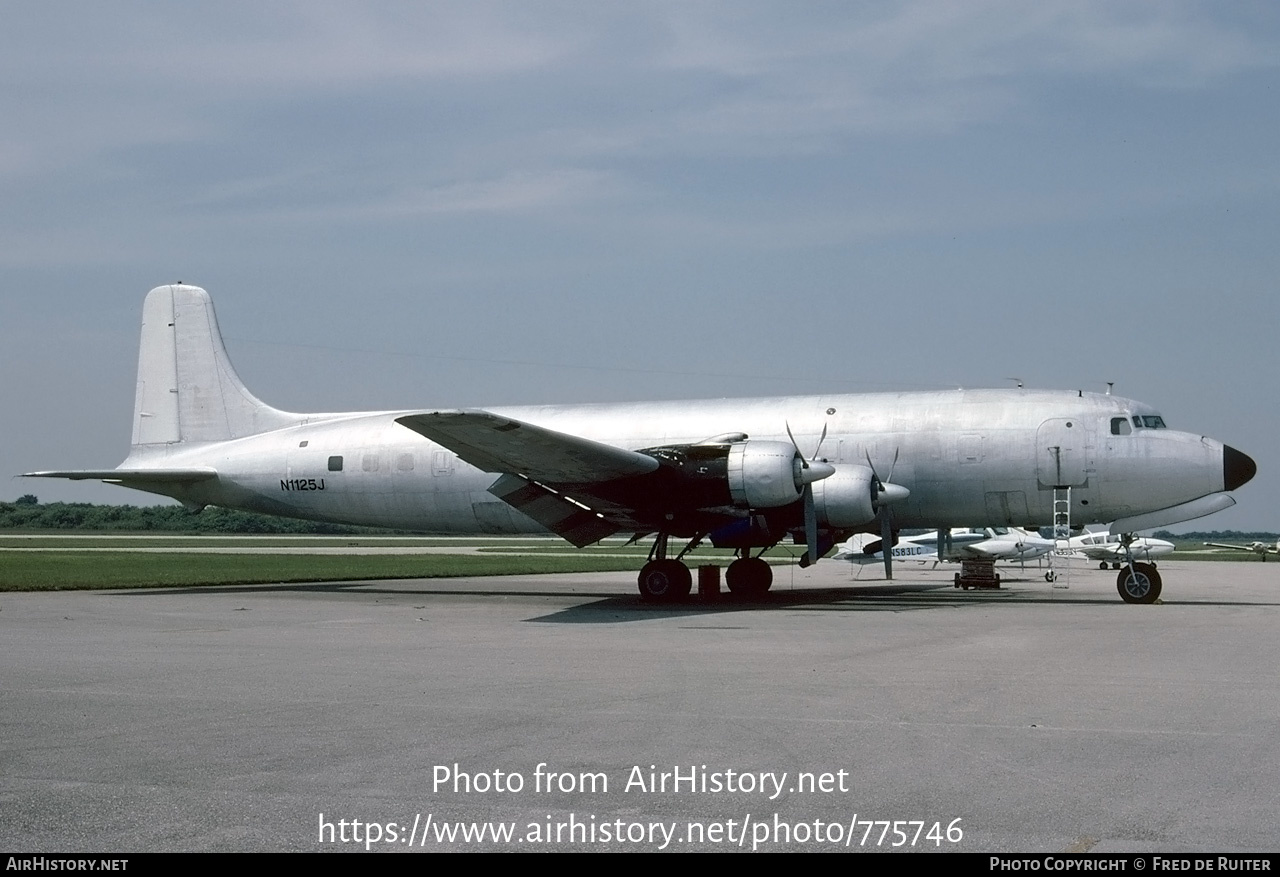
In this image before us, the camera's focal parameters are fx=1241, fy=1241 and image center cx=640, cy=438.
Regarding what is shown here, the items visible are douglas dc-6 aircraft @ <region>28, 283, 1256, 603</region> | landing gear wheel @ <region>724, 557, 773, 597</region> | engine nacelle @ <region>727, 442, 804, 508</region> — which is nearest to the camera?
engine nacelle @ <region>727, 442, 804, 508</region>

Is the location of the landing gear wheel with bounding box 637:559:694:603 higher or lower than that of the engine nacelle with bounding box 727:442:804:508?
lower

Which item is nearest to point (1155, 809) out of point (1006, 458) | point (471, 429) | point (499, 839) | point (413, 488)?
point (499, 839)

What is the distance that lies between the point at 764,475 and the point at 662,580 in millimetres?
3516

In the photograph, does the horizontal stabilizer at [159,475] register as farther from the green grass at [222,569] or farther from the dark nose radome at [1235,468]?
the dark nose radome at [1235,468]

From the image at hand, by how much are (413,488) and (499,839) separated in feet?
69.3

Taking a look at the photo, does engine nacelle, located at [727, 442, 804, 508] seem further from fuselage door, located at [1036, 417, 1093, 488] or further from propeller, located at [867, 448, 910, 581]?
fuselage door, located at [1036, 417, 1093, 488]

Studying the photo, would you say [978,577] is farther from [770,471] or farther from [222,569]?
[222,569]

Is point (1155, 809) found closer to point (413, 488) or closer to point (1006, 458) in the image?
point (1006, 458)

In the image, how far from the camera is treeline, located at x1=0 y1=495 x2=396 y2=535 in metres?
107

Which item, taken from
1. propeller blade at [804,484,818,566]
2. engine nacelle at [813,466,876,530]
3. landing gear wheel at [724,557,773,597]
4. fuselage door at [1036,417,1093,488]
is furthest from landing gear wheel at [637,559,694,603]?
fuselage door at [1036,417,1093,488]

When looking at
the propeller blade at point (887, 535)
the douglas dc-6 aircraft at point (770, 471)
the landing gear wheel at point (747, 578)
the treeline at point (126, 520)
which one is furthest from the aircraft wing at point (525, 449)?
the treeline at point (126, 520)

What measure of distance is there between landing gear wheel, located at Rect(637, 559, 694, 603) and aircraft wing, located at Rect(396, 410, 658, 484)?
2.42 m

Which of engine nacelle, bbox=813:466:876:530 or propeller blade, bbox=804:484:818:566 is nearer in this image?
propeller blade, bbox=804:484:818:566
